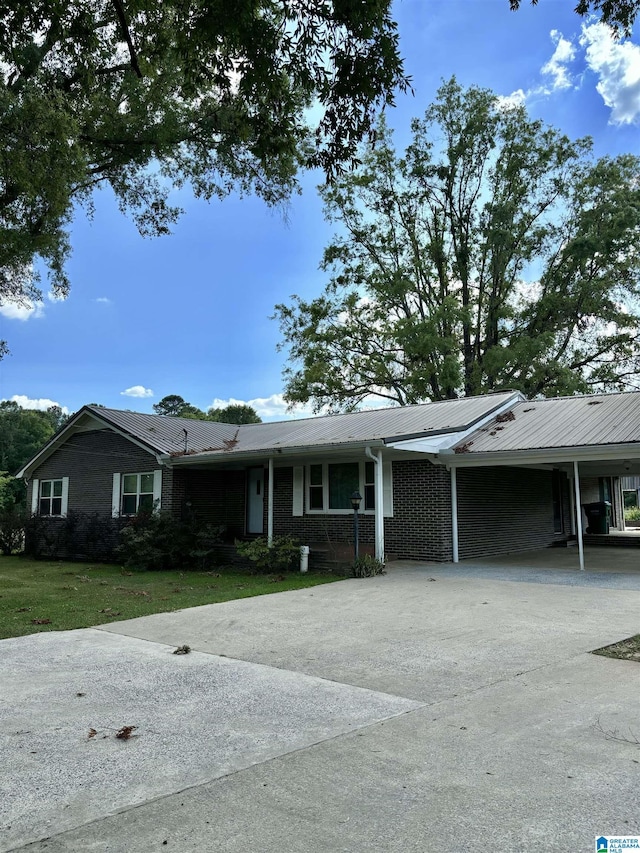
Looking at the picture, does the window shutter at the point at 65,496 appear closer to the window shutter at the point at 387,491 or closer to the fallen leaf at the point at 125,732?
the window shutter at the point at 387,491

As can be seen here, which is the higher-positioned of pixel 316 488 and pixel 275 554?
pixel 316 488

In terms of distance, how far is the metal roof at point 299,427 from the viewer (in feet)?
51.7

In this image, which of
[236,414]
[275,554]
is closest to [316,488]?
[275,554]

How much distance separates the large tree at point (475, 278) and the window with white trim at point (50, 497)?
1410 cm

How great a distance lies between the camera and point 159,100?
512 inches

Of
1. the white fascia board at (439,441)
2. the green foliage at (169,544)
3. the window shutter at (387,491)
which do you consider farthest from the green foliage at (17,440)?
the white fascia board at (439,441)

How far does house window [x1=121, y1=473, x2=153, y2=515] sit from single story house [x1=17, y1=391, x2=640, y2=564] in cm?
5

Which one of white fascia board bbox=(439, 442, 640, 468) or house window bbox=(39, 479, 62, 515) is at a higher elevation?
white fascia board bbox=(439, 442, 640, 468)

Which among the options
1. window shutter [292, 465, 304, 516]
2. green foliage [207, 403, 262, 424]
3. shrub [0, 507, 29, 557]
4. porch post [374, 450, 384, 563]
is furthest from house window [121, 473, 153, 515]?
green foliage [207, 403, 262, 424]

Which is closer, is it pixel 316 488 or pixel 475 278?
pixel 316 488

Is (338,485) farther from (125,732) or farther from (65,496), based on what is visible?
(125,732)

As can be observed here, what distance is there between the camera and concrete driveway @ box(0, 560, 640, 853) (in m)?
2.97

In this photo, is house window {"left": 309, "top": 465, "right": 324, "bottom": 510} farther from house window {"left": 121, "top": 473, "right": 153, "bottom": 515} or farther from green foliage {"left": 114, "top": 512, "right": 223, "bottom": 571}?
house window {"left": 121, "top": 473, "right": 153, "bottom": 515}

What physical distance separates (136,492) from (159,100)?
10.7 m
